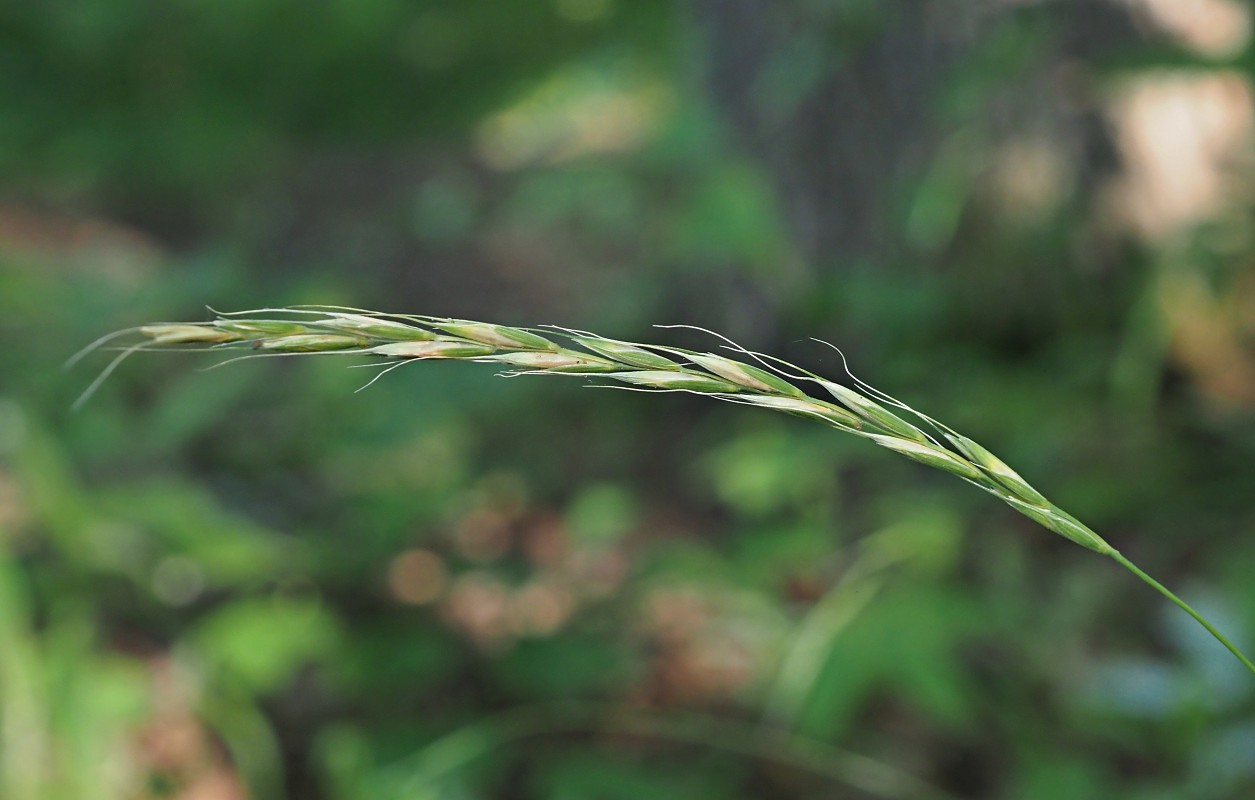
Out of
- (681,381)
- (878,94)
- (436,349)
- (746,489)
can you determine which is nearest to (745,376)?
(681,381)

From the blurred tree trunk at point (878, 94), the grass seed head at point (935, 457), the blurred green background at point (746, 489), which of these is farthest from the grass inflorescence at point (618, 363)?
the blurred tree trunk at point (878, 94)

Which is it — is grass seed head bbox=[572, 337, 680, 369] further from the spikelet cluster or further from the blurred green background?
the blurred green background

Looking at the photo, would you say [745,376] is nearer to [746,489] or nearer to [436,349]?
[436,349]

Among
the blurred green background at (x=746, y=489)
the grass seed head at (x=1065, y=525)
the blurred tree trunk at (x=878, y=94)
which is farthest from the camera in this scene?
the blurred tree trunk at (x=878, y=94)

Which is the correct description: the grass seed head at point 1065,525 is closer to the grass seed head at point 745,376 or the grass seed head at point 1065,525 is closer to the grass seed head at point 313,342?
the grass seed head at point 745,376

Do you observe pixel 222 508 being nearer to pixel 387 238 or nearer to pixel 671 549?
pixel 671 549

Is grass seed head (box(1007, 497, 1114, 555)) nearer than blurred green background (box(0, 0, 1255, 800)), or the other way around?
grass seed head (box(1007, 497, 1114, 555))

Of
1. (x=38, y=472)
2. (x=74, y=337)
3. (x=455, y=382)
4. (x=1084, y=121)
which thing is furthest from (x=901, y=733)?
(x=74, y=337)

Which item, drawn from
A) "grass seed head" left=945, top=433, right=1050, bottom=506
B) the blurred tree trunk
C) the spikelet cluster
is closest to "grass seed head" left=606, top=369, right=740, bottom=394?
the spikelet cluster

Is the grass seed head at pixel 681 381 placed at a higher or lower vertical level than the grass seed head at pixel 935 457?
higher
